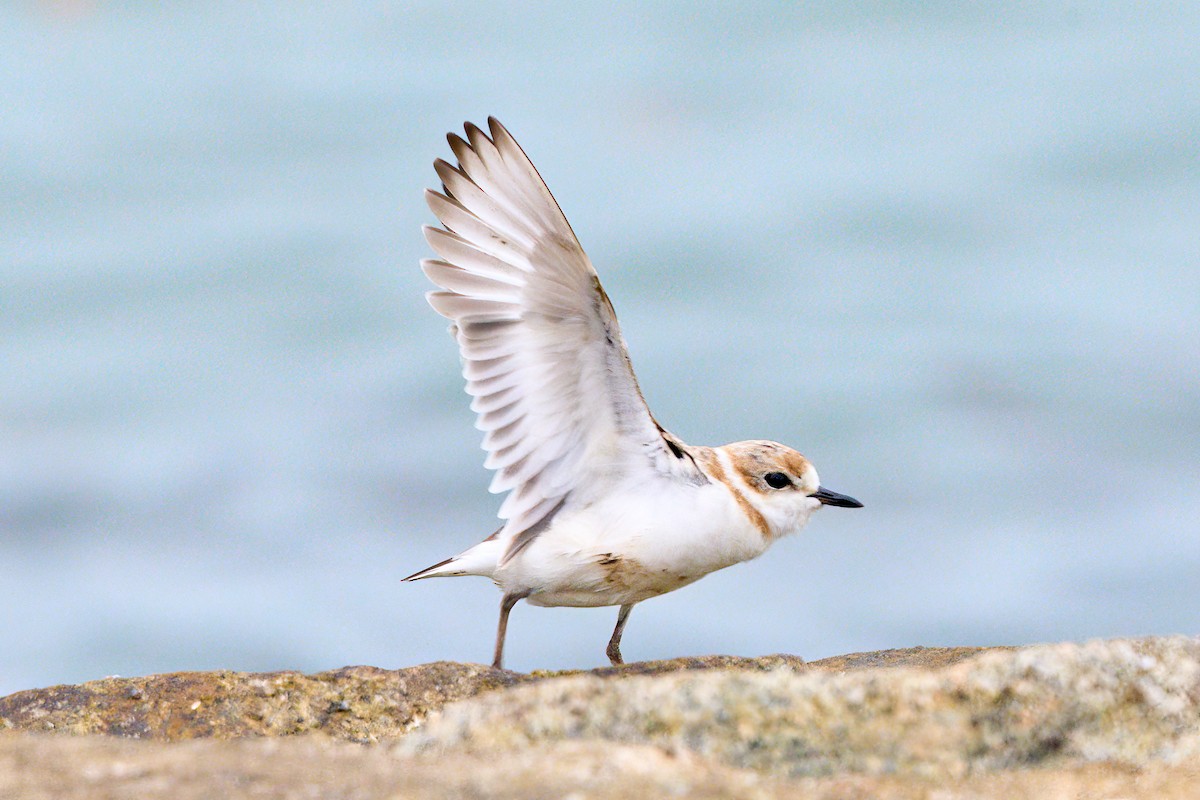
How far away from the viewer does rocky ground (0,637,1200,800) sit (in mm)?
3270

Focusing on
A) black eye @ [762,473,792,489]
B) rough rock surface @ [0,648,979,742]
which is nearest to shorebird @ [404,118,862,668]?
black eye @ [762,473,792,489]

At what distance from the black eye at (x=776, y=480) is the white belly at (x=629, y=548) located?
0.41 metres

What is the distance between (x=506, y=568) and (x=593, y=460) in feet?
2.30

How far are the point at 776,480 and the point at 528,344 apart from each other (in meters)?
1.59

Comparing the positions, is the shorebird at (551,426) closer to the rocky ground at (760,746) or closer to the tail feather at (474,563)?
the tail feather at (474,563)

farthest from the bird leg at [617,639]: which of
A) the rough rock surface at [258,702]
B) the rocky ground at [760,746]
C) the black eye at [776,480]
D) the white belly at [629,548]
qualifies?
the rocky ground at [760,746]

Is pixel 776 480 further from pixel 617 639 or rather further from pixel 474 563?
pixel 474 563

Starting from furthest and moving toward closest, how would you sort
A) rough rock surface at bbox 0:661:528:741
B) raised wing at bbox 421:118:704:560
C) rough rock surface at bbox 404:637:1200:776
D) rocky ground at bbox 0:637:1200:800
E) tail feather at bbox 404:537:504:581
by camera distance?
tail feather at bbox 404:537:504:581
raised wing at bbox 421:118:704:560
rough rock surface at bbox 0:661:528:741
rough rock surface at bbox 404:637:1200:776
rocky ground at bbox 0:637:1200:800

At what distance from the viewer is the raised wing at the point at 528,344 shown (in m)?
7.06

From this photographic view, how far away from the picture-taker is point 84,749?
3.75 meters

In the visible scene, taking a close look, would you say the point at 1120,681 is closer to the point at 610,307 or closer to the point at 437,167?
the point at 610,307

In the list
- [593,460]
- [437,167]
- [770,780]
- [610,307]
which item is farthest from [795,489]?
[770,780]

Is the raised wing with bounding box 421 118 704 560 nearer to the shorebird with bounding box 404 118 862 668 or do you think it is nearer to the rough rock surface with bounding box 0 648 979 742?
the shorebird with bounding box 404 118 862 668

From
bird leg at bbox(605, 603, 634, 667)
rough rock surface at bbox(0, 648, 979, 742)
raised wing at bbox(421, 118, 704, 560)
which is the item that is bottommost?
bird leg at bbox(605, 603, 634, 667)
